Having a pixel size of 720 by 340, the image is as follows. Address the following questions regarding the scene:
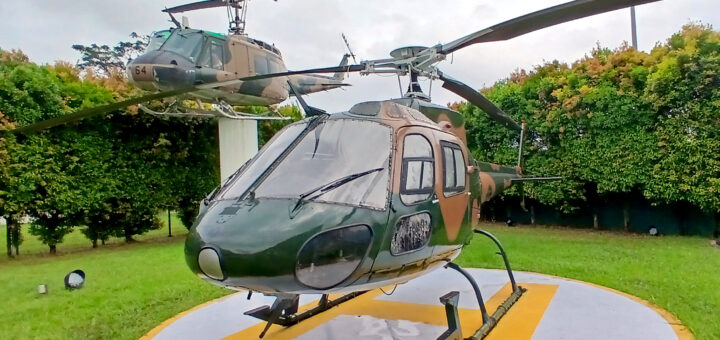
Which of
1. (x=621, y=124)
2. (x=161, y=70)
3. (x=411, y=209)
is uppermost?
(x=161, y=70)

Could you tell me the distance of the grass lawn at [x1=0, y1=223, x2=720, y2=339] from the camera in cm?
569

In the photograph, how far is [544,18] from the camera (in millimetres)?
3842

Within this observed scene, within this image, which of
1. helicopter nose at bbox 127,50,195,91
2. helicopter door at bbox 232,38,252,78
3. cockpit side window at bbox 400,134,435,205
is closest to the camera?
cockpit side window at bbox 400,134,435,205

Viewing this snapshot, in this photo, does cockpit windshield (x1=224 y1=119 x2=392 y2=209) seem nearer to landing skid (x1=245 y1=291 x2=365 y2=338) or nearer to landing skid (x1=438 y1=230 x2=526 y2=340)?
landing skid (x1=245 y1=291 x2=365 y2=338)

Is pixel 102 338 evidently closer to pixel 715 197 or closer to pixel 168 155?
pixel 168 155

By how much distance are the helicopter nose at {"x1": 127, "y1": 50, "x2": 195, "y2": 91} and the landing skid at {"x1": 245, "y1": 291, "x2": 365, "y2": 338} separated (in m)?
6.47

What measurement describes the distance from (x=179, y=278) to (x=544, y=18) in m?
6.96

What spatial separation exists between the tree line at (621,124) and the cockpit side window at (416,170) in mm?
8531

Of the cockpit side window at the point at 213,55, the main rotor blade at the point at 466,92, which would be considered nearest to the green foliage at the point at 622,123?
the main rotor blade at the point at 466,92

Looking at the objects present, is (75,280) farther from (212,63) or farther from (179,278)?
(212,63)

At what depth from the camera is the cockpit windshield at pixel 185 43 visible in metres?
10.4

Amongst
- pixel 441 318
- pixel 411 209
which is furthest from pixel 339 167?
pixel 441 318

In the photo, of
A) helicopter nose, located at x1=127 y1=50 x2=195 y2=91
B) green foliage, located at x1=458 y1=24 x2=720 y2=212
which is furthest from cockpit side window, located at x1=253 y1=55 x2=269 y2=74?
green foliage, located at x1=458 y1=24 x2=720 y2=212

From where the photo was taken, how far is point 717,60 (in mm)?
9555
